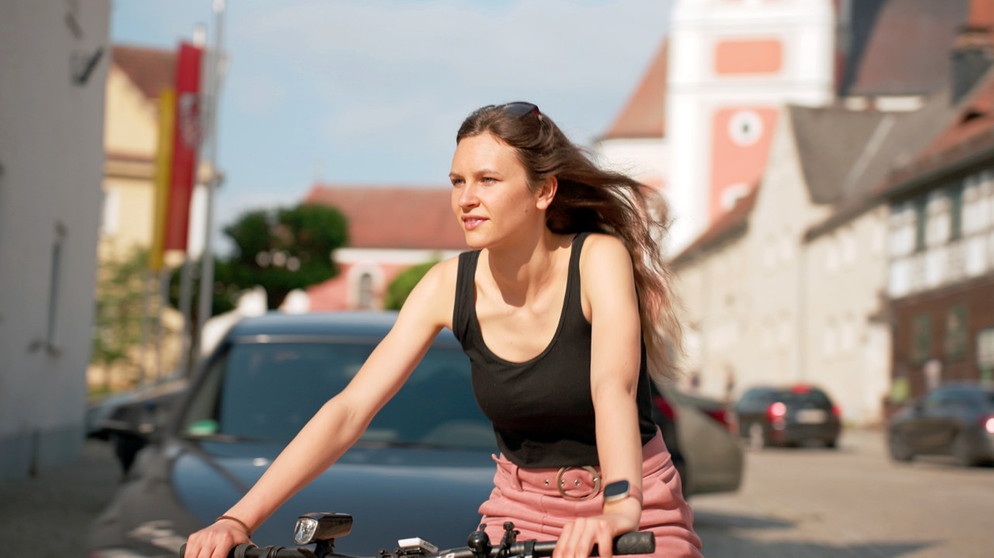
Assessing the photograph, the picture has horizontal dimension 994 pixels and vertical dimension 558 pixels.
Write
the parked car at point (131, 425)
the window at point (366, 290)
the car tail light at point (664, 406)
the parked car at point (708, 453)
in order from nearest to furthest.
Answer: the parked car at point (131, 425) < the car tail light at point (664, 406) < the parked car at point (708, 453) < the window at point (366, 290)

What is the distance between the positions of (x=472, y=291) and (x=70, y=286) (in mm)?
17078

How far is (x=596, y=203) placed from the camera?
316 cm

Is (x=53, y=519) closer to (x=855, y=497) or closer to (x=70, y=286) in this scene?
(x=70, y=286)

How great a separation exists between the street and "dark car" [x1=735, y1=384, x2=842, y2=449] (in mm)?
7086

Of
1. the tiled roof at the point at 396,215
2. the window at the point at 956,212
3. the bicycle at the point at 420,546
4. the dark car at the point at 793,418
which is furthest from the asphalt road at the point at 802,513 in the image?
the tiled roof at the point at 396,215

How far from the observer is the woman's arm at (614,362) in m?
2.58

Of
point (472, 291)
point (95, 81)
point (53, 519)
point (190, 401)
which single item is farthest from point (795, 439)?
point (472, 291)

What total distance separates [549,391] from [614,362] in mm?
210

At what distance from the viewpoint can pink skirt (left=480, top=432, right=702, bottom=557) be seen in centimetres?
289

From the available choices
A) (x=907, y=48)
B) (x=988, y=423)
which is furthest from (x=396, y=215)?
(x=988, y=423)

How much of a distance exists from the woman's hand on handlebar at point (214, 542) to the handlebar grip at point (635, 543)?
28.2 inches

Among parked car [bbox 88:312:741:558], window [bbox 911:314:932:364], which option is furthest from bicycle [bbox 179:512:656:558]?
window [bbox 911:314:932:364]

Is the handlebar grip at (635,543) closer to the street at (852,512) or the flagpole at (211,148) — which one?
the street at (852,512)

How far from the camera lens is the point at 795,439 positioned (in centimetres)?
3353
